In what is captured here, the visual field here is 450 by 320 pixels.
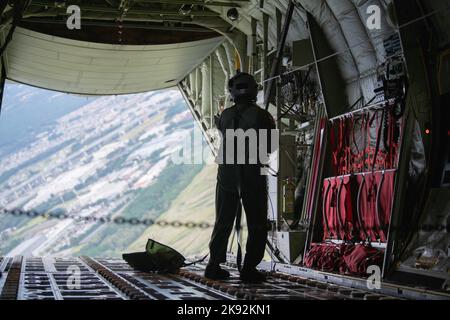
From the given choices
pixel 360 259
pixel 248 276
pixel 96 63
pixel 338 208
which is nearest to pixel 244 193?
pixel 248 276

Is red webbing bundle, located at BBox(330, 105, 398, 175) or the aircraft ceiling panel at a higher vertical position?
the aircraft ceiling panel

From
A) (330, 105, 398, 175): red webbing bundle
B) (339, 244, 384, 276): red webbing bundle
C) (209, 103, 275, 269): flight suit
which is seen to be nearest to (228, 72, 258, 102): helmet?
(209, 103, 275, 269): flight suit

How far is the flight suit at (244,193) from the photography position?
22.6 ft

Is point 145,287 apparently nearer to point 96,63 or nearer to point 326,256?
point 326,256

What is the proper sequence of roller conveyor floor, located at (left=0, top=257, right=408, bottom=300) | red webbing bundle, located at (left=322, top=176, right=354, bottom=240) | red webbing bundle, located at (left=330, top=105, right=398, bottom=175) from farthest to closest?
red webbing bundle, located at (left=322, top=176, right=354, bottom=240) < red webbing bundle, located at (left=330, top=105, right=398, bottom=175) < roller conveyor floor, located at (left=0, top=257, right=408, bottom=300)

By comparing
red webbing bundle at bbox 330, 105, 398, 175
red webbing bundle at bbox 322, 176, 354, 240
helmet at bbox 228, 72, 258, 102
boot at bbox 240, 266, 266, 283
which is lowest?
boot at bbox 240, 266, 266, 283

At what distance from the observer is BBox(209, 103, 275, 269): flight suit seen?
6875mm

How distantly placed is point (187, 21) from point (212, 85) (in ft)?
9.50

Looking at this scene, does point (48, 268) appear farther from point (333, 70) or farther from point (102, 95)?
point (102, 95)

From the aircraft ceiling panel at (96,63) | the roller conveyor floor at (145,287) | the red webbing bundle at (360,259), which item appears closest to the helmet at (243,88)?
the roller conveyor floor at (145,287)

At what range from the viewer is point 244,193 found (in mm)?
6875

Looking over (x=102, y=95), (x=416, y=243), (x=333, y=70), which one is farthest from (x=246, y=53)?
(x=416, y=243)

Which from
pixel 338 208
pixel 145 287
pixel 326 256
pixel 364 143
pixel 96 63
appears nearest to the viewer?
pixel 145 287

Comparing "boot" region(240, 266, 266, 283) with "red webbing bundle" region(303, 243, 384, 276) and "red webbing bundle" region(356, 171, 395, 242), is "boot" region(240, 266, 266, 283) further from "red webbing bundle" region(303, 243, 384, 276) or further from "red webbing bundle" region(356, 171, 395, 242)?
"red webbing bundle" region(356, 171, 395, 242)
